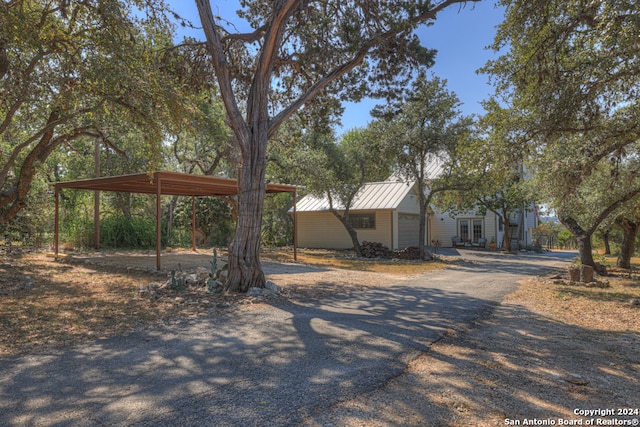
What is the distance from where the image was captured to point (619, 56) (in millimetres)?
6570

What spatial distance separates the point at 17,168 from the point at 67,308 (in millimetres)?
10666

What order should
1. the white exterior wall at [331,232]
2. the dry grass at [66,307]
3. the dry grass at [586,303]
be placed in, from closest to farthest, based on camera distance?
1. the dry grass at [66,307]
2. the dry grass at [586,303]
3. the white exterior wall at [331,232]

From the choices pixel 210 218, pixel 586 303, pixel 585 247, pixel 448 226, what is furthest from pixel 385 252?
pixel 586 303

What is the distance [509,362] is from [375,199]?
57.8ft

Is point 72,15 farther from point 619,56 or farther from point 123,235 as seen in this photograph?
point 123,235

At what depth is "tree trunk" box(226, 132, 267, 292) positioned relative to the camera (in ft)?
25.2

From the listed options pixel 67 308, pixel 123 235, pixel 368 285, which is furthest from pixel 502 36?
pixel 123 235

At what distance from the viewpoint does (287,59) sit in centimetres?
980

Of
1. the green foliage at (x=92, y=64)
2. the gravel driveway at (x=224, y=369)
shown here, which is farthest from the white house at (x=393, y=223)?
the gravel driveway at (x=224, y=369)

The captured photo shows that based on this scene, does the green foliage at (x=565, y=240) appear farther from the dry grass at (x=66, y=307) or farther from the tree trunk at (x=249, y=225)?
the dry grass at (x=66, y=307)

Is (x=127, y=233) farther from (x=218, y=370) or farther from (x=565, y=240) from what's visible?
(x=565, y=240)

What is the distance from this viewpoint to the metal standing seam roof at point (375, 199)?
20547 mm

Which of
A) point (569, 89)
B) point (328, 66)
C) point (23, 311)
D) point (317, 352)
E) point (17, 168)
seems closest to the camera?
point (317, 352)

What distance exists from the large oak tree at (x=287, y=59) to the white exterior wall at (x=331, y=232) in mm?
11145
